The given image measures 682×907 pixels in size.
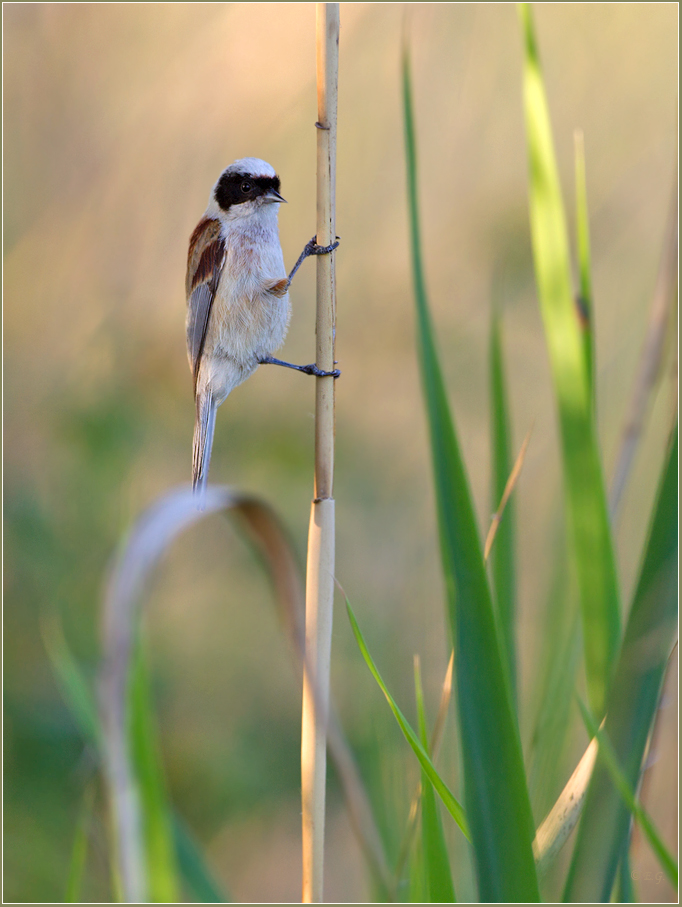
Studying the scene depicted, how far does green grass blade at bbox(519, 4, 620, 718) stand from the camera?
0.71 m

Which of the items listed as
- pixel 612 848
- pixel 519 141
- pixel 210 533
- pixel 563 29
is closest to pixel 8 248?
pixel 210 533

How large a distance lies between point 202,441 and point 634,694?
0.70 meters

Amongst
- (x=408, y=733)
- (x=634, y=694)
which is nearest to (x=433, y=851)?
(x=408, y=733)

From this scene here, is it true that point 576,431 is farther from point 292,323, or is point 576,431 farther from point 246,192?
point 292,323

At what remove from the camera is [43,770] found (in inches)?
80.0

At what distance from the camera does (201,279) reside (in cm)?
142

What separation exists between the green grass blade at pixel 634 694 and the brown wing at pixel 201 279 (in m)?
0.98

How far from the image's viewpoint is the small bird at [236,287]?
4.00ft

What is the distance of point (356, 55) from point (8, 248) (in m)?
1.55

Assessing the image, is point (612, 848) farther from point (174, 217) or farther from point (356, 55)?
point (356, 55)

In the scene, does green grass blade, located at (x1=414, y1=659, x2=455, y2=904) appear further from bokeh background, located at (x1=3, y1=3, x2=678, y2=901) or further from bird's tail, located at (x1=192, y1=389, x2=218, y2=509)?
bokeh background, located at (x1=3, y1=3, x2=678, y2=901)

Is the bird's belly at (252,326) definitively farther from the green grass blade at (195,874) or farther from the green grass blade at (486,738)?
the green grass blade at (195,874)

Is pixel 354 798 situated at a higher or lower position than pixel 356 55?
lower

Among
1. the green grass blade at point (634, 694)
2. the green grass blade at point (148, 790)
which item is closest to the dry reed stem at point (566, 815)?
the green grass blade at point (634, 694)
